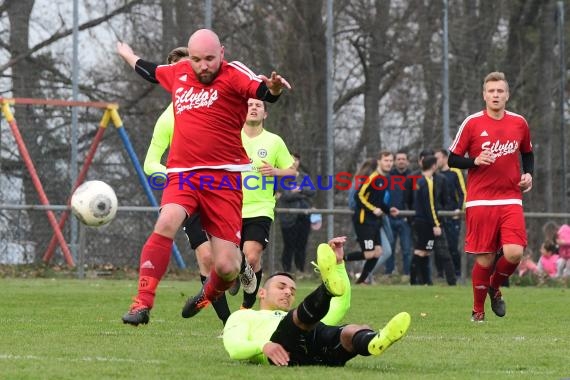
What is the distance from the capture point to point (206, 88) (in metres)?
8.70

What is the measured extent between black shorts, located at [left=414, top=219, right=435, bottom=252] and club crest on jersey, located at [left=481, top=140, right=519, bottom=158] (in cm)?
756

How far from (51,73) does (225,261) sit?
12.8 m

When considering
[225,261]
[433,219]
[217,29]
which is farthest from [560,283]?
[225,261]

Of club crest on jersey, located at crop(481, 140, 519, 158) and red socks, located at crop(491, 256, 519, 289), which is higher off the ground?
club crest on jersey, located at crop(481, 140, 519, 158)

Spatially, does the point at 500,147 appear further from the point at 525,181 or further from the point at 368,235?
the point at 368,235

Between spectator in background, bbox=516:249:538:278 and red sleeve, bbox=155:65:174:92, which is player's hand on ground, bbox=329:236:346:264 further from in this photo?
spectator in background, bbox=516:249:538:278

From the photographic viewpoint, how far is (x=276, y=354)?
720 centimetres

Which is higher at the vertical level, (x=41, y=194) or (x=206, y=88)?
(x=206, y=88)

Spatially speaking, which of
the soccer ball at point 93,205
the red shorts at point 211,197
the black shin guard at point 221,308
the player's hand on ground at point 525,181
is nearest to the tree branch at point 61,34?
the soccer ball at point 93,205

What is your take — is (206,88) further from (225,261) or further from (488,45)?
(488,45)

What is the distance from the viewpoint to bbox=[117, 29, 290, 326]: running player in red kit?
8.52 metres

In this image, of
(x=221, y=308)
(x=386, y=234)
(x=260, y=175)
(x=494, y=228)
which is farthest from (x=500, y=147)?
(x=386, y=234)

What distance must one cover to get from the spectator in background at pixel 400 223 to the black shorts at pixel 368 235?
1.20 m

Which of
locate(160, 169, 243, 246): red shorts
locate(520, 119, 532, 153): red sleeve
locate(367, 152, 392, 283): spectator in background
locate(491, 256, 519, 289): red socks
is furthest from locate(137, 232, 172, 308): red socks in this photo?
locate(367, 152, 392, 283): spectator in background
